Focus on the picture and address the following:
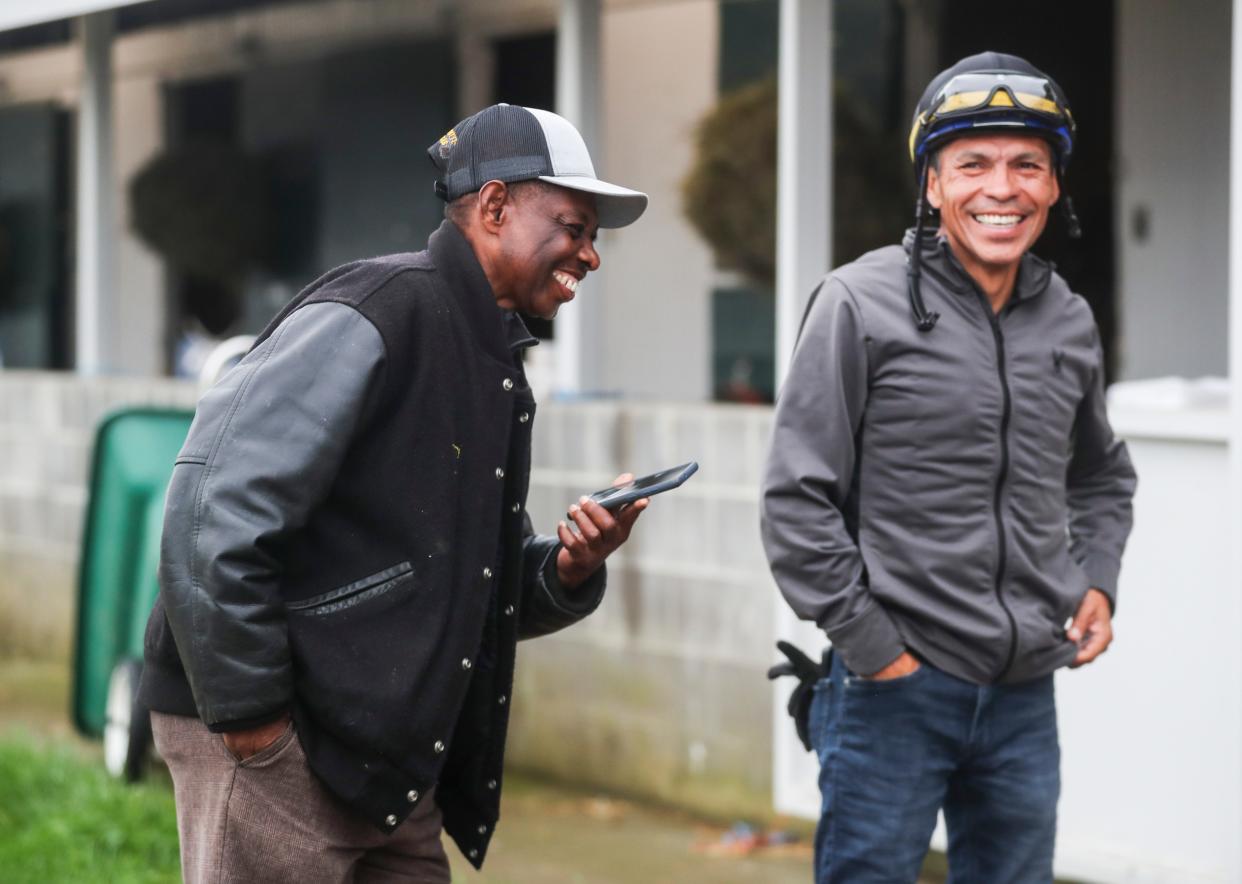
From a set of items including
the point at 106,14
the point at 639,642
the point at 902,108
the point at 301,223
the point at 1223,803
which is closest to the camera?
the point at 1223,803

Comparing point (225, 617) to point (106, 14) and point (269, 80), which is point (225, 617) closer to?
point (106, 14)

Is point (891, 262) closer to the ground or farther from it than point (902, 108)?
closer to the ground

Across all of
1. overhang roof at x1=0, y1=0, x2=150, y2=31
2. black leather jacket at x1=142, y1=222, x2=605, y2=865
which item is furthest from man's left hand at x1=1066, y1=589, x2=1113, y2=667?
overhang roof at x1=0, y1=0, x2=150, y2=31

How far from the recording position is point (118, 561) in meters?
7.07

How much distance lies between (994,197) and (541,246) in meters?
0.89

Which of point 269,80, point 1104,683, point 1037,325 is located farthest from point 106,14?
point 1037,325

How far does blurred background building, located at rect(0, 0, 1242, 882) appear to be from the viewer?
4.88 meters

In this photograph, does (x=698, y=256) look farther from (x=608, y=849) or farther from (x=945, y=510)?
(x=945, y=510)

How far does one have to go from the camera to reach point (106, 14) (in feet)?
31.6

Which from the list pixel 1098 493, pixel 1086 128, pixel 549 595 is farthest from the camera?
pixel 1086 128

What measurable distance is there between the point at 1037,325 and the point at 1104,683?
1863 mm

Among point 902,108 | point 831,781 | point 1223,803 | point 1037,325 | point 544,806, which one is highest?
point 902,108

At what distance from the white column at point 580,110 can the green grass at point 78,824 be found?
2158 mm

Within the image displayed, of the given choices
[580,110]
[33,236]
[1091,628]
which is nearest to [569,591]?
[1091,628]
